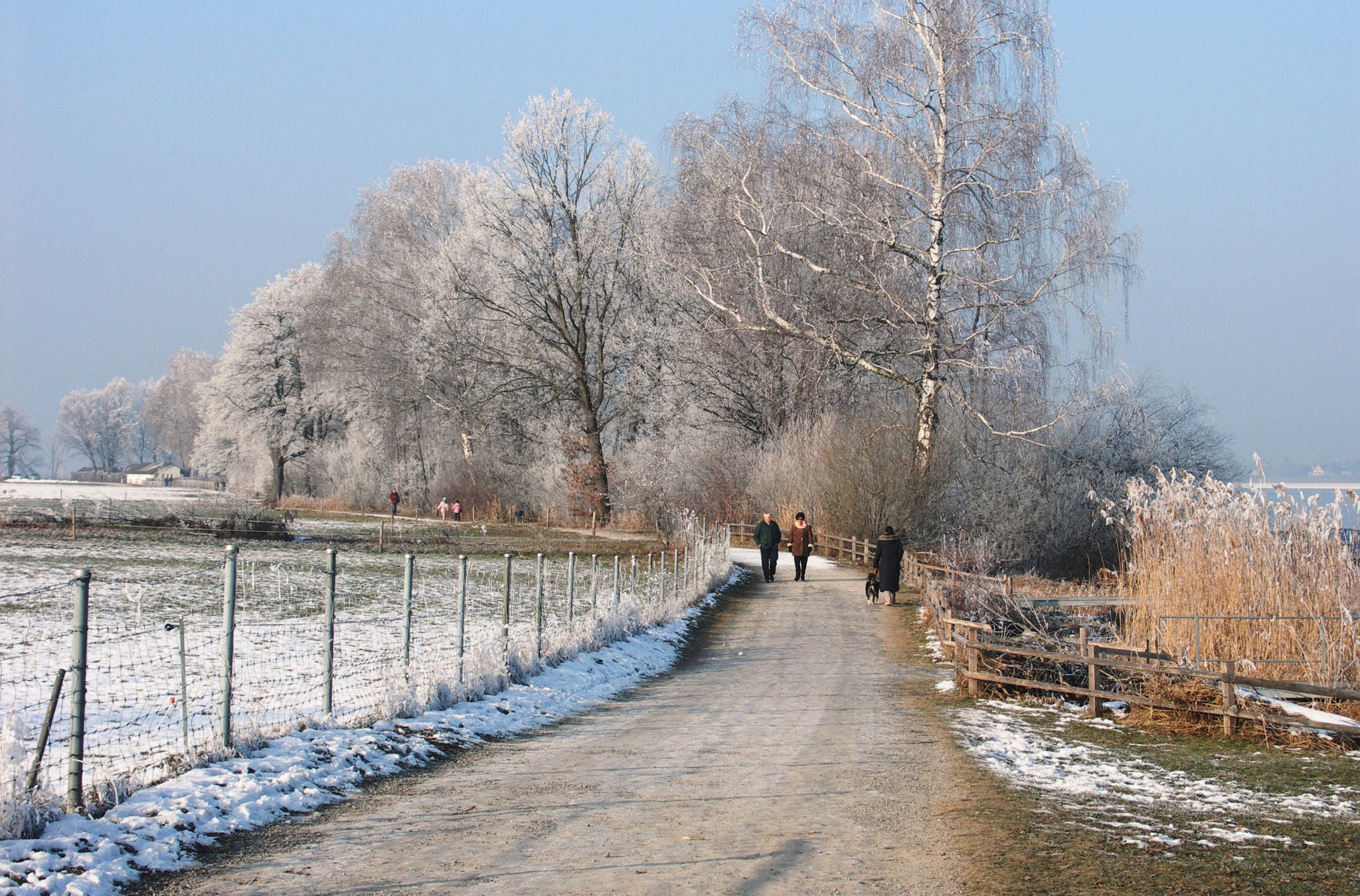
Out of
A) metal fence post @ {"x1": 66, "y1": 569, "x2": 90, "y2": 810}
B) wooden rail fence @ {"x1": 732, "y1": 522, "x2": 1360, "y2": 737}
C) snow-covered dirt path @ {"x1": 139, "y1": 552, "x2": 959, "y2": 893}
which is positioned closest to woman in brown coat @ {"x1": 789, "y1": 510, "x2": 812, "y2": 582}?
wooden rail fence @ {"x1": 732, "y1": 522, "x2": 1360, "y2": 737}

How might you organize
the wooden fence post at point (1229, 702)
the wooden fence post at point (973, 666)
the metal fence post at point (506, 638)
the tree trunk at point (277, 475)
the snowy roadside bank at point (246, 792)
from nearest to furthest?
the snowy roadside bank at point (246, 792)
the wooden fence post at point (1229, 702)
the metal fence post at point (506, 638)
the wooden fence post at point (973, 666)
the tree trunk at point (277, 475)

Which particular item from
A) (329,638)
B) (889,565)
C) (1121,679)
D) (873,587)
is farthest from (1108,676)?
(873,587)

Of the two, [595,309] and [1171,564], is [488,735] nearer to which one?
[1171,564]

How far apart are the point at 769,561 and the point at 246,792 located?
847 inches

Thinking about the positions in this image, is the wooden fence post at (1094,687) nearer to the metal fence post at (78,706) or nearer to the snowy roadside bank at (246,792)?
the snowy roadside bank at (246,792)

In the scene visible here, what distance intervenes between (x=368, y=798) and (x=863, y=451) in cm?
2659

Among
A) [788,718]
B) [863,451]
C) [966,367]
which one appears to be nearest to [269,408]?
[863,451]

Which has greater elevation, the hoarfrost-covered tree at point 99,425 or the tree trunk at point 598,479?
the hoarfrost-covered tree at point 99,425

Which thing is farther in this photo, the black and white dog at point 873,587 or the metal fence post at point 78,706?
the black and white dog at point 873,587

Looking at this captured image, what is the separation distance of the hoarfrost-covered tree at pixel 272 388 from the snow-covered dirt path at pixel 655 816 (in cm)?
5603

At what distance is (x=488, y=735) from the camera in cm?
1066

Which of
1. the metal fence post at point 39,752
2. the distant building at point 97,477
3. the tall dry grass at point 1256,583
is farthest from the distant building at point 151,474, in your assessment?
the metal fence post at point 39,752

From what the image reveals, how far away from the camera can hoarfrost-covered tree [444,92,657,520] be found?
41719 millimetres

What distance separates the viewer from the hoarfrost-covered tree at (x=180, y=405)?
109 meters
